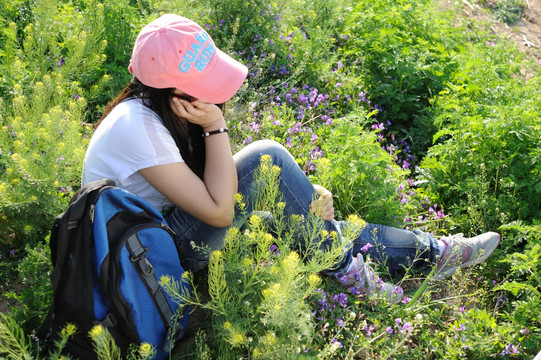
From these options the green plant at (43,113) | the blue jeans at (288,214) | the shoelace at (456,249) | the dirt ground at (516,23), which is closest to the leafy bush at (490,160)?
the shoelace at (456,249)

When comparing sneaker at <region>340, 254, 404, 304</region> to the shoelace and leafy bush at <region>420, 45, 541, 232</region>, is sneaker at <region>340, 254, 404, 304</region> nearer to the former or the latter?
the shoelace

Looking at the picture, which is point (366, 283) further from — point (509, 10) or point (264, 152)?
point (509, 10)

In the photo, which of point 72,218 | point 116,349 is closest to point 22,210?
point 72,218

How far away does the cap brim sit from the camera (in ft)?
7.70

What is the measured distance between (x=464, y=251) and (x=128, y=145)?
2.00m

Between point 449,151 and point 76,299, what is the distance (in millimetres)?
2606

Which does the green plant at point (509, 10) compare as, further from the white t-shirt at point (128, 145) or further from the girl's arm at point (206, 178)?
the white t-shirt at point (128, 145)

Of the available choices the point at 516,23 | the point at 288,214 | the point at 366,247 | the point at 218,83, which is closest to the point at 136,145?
the point at 218,83

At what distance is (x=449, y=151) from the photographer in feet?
11.9

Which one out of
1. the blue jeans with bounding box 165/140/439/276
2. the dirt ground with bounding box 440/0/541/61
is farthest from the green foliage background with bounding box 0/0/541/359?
the dirt ground with bounding box 440/0/541/61

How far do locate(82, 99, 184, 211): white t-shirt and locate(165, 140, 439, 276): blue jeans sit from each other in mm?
367

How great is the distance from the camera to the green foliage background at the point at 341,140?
2.59 metres

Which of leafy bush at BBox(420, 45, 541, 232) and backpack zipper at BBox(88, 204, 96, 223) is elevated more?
backpack zipper at BBox(88, 204, 96, 223)

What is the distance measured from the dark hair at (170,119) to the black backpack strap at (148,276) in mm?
577
